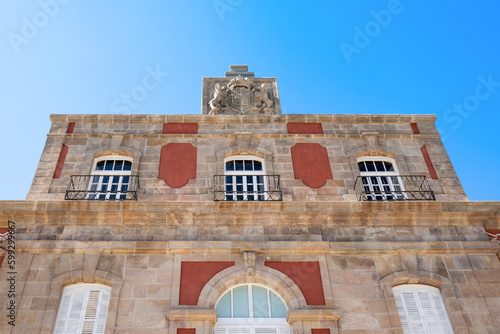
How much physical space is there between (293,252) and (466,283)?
4221mm

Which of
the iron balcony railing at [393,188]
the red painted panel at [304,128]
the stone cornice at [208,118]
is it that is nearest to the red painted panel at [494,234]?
the iron balcony railing at [393,188]

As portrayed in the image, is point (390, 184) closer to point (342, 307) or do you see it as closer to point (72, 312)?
point (342, 307)

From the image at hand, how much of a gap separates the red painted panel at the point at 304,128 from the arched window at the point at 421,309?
18.7 feet

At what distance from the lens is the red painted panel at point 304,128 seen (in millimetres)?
A: 15586

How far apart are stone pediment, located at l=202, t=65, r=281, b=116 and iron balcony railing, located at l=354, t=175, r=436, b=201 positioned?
3.93 m

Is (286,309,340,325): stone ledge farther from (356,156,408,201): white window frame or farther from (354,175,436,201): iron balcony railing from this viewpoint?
(356,156,408,201): white window frame

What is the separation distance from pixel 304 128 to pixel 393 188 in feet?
11.1

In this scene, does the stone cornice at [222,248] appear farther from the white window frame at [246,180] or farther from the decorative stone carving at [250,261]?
the white window frame at [246,180]

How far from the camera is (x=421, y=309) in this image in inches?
454

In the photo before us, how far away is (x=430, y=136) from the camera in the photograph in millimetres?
15633

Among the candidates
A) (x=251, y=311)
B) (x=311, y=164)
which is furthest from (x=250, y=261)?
(x=311, y=164)

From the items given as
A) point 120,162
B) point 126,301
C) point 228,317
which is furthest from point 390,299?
point 120,162

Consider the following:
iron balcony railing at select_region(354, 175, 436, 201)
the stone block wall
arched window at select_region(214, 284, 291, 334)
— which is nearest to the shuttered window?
arched window at select_region(214, 284, 291, 334)

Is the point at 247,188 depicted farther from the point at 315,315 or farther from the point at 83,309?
the point at 83,309
